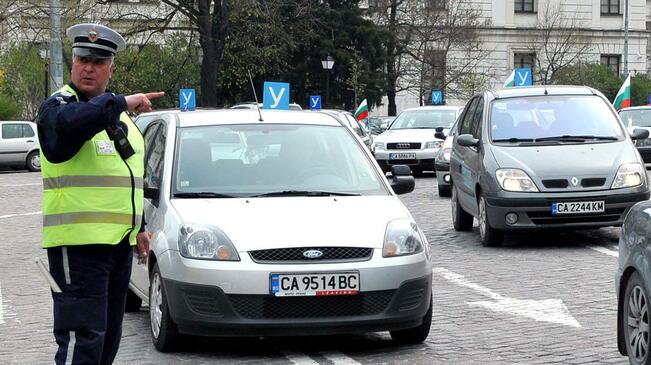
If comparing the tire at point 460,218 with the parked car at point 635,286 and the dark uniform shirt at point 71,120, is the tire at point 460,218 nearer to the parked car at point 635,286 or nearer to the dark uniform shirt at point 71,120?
the parked car at point 635,286

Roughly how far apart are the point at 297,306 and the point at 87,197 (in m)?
2.23

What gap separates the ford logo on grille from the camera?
7.48 m

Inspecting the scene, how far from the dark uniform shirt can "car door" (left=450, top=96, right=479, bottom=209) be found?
929 centimetres

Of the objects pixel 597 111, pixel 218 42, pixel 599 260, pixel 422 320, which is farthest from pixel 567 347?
pixel 218 42

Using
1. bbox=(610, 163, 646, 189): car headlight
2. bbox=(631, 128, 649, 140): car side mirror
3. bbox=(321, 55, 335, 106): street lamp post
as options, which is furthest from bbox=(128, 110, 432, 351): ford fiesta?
bbox=(321, 55, 335, 106): street lamp post

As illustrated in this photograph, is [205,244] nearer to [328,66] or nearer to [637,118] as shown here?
[637,118]

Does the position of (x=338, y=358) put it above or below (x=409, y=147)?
above

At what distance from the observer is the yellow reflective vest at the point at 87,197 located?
18.0ft

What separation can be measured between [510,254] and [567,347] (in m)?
5.21

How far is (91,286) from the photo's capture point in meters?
5.45


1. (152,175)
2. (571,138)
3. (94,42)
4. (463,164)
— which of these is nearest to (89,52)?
(94,42)

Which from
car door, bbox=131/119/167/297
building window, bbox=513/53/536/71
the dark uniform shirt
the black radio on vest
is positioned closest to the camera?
the dark uniform shirt

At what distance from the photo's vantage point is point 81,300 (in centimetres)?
542

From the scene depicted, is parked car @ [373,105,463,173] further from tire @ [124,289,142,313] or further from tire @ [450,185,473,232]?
tire @ [124,289,142,313]
